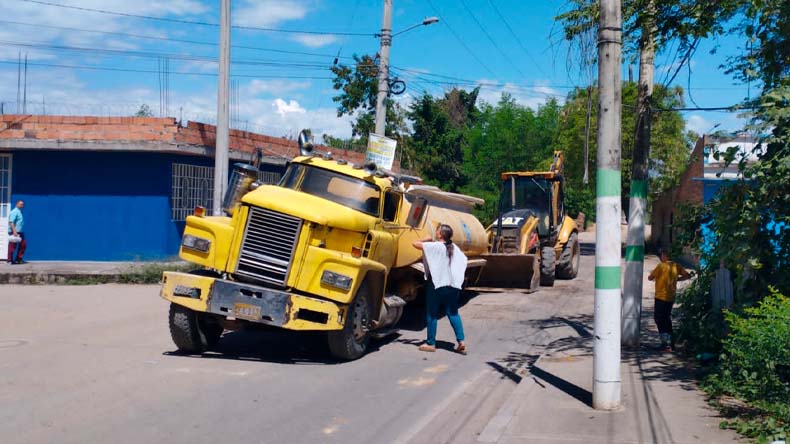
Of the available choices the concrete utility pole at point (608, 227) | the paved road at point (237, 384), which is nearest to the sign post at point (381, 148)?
the paved road at point (237, 384)

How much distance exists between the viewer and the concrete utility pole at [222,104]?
1923 cm

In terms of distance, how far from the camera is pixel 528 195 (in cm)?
2136

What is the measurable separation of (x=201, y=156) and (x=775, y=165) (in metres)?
17.3

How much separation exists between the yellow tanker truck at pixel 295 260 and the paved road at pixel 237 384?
21.8 inches

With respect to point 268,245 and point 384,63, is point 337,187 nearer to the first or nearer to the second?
point 268,245

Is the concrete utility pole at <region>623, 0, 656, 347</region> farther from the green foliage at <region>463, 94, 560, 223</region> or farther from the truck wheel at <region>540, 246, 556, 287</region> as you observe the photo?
the green foliage at <region>463, 94, 560, 223</region>

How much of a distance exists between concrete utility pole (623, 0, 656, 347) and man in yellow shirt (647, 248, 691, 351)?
0.27 meters

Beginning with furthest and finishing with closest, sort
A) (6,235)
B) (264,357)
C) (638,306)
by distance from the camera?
(6,235) < (638,306) < (264,357)

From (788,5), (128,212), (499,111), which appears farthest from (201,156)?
(499,111)

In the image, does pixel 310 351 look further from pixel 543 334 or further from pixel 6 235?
pixel 6 235

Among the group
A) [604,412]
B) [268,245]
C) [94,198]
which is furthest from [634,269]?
[94,198]

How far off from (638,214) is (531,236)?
27.2 ft

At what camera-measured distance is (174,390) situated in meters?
8.03

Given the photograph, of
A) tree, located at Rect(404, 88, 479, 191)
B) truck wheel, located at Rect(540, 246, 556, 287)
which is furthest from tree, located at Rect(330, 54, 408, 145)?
truck wheel, located at Rect(540, 246, 556, 287)
